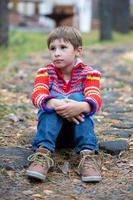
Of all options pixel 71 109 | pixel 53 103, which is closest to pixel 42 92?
pixel 53 103

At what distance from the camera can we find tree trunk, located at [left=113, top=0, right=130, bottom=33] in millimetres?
21953

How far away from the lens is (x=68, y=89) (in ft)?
13.5

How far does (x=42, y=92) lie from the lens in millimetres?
4023

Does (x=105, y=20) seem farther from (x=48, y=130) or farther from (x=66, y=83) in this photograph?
(x=48, y=130)

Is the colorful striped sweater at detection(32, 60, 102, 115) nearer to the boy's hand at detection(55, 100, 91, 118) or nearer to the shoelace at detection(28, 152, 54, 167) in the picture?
the boy's hand at detection(55, 100, 91, 118)

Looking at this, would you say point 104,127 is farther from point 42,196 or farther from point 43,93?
point 42,196

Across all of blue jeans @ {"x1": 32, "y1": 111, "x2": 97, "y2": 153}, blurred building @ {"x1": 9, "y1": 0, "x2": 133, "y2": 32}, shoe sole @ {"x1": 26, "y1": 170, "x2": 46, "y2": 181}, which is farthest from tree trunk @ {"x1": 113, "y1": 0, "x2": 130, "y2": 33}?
shoe sole @ {"x1": 26, "y1": 170, "x2": 46, "y2": 181}

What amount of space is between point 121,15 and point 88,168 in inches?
740

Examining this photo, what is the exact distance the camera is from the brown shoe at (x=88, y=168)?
365cm

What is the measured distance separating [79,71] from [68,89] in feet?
0.55

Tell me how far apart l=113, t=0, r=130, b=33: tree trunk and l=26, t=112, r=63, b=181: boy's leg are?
18.4 m

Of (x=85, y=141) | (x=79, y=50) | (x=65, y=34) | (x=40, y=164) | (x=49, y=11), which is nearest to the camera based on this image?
(x=40, y=164)

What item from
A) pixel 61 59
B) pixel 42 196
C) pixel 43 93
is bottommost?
pixel 42 196

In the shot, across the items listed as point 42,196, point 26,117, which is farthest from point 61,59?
point 26,117
